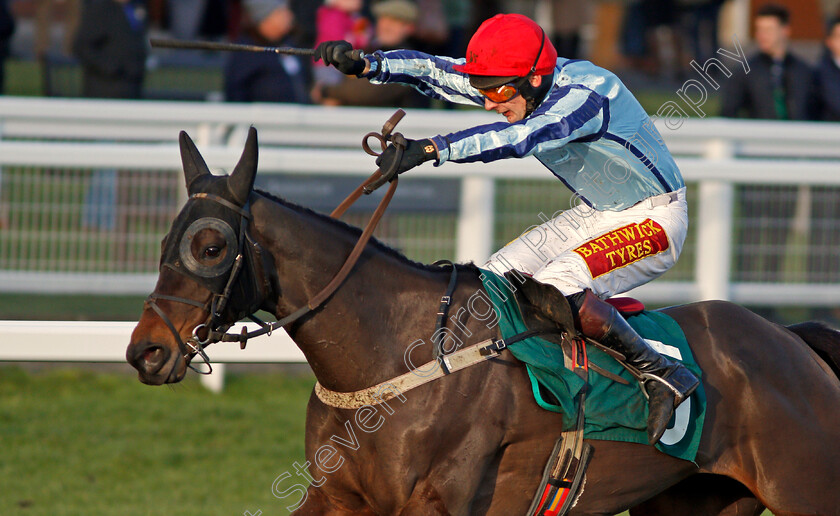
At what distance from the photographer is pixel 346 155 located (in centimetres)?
595

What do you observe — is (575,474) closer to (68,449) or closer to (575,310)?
(575,310)

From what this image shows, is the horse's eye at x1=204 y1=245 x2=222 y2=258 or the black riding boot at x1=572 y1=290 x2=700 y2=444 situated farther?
the black riding boot at x1=572 y1=290 x2=700 y2=444

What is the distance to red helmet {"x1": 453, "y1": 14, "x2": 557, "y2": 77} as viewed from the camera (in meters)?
3.38

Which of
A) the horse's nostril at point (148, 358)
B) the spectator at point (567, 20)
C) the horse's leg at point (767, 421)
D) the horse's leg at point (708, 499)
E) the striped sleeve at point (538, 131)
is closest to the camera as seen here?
the horse's nostril at point (148, 358)

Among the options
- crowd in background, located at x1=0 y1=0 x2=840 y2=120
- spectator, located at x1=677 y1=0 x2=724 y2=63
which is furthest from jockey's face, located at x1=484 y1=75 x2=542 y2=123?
spectator, located at x1=677 y1=0 x2=724 y2=63

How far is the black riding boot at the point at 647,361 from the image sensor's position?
3.32 metres

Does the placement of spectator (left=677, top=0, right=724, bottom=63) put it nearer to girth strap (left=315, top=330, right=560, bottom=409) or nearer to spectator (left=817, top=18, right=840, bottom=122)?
spectator (left=817, top=18, right=840, bottom=122)

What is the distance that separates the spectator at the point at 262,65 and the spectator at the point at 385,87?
0.99 feet

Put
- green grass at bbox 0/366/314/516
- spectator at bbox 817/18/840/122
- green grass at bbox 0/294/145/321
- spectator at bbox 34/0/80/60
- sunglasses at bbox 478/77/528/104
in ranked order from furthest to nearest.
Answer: spectator at bbox 34/0/80/60, spectator at bbox 817/18/840/122, green grass at bbox 0/294/145/321, green grass at bbox 0/366/314/516, sunglasses at bbox 478/77/528/104

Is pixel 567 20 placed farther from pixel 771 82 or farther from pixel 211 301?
pixel 211 301

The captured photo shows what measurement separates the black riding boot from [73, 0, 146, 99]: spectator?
6.34m

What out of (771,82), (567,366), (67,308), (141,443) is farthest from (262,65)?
(567,366)

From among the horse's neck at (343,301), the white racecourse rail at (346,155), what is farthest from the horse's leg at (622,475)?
the white racecourse rail at (346,155)

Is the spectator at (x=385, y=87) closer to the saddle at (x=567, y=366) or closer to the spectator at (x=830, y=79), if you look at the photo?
the spectator at (x=830, y=79)
